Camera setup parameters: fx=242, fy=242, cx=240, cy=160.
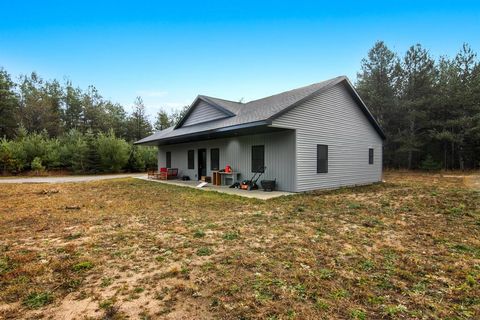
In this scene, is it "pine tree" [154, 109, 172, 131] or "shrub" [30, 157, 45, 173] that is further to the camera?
"pine tree" [154, 109, 172, 131]

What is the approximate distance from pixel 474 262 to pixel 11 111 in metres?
39.5

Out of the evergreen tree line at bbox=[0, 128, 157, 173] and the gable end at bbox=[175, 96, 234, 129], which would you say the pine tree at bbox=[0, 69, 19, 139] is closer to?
the evergreen tree line at bbox=[0, 128, 157, 173]

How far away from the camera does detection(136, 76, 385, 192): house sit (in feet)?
30.0

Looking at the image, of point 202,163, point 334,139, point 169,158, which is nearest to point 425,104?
point 334,139

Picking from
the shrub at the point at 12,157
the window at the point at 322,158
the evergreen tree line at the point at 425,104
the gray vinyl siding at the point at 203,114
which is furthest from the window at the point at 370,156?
the shrub at the point at 12,157

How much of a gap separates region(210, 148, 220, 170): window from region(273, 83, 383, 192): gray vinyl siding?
476cm

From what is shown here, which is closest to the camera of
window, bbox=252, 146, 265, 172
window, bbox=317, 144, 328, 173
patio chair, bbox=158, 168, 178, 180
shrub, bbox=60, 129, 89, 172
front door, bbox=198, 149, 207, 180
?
window, bbox=317, 144, 328, 173

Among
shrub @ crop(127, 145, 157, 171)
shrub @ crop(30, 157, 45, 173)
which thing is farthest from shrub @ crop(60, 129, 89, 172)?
shrub @ crop(127, 145, 157, 171)

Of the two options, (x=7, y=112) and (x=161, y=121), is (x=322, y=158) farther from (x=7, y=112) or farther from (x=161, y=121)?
(x=7, y=112)

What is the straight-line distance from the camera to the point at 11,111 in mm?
28234

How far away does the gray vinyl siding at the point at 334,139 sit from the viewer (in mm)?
9242

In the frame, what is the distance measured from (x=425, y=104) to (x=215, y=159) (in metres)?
18.8

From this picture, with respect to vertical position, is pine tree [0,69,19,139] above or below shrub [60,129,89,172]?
above

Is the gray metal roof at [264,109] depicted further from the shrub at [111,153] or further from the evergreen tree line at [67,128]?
the evergreen tree line at [67,128]
